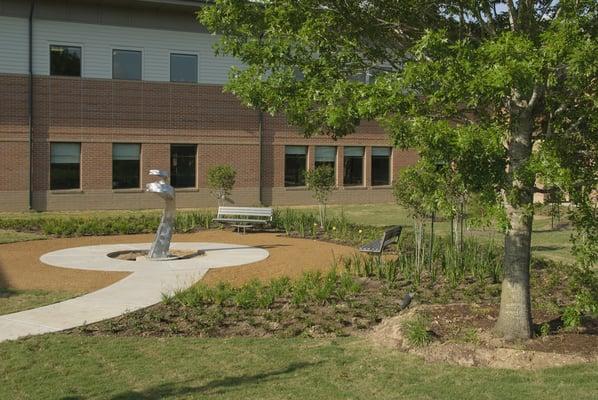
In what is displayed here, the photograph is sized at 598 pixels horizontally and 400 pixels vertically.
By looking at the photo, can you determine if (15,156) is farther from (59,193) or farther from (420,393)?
(420,393)

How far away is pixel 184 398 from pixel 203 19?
174 inches

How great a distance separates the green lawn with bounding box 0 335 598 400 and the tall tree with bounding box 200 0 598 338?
1.40m

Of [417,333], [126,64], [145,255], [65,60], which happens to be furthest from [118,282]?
[126,64]

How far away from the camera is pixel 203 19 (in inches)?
324

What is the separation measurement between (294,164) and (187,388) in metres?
25.5

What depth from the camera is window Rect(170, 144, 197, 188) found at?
1130 inches

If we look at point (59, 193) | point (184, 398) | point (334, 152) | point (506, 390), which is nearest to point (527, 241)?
point (506, 390)

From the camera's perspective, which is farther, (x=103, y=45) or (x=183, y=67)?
(x=183, y=67)

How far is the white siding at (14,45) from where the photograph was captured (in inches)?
990

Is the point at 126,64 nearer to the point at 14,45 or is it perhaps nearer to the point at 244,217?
the point at 14,45

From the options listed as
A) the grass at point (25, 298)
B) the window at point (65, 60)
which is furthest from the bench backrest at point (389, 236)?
the window at point (65, 60)

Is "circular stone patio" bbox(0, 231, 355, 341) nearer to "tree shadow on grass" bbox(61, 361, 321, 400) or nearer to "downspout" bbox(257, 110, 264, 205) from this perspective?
"tree shadow on grass" bbox(61, 361, 321, 400)

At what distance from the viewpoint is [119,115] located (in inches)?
1076

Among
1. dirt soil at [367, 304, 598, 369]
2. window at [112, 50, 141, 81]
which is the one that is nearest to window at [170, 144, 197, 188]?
window at [112, 50, 141, 81]
